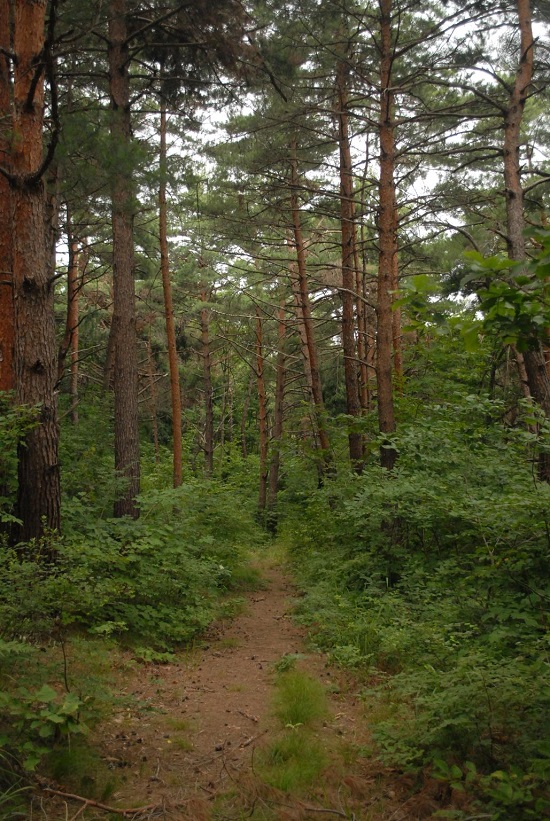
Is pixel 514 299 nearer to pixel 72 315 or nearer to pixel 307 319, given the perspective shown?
pixel 307 319

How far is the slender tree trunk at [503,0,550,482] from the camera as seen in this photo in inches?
368

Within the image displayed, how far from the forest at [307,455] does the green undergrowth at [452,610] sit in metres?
0.03

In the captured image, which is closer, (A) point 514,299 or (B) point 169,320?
(A) point 514,299

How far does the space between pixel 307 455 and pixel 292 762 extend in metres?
11.5

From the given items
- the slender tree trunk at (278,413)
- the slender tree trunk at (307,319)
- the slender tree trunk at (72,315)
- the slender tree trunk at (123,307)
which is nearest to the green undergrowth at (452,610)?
the slender tree trunk at (307,319)

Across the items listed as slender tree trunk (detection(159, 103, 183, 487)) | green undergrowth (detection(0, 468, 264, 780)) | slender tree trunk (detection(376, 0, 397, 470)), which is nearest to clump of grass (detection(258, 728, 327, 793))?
green undergrowth (detection(0, 468, 264, 780))

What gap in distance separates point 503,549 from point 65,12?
8.93 meters

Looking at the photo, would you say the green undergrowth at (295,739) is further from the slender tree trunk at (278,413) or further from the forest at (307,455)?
the slender tree trunk at (278,413)

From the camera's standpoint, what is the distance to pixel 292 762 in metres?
4.20

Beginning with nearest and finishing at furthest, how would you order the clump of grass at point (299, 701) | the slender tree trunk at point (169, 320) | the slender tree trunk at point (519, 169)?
the clump of grass at point (299, 701) < the slender tree trunk at point (519, 169) < the slender tree trunk at point (169, 320)

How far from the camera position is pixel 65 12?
880 centimetres

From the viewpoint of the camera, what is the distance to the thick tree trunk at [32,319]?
6098 millimetres

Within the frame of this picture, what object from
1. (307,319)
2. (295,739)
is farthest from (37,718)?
(307,319)

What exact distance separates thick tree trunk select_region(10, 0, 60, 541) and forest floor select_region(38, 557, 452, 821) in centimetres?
186
